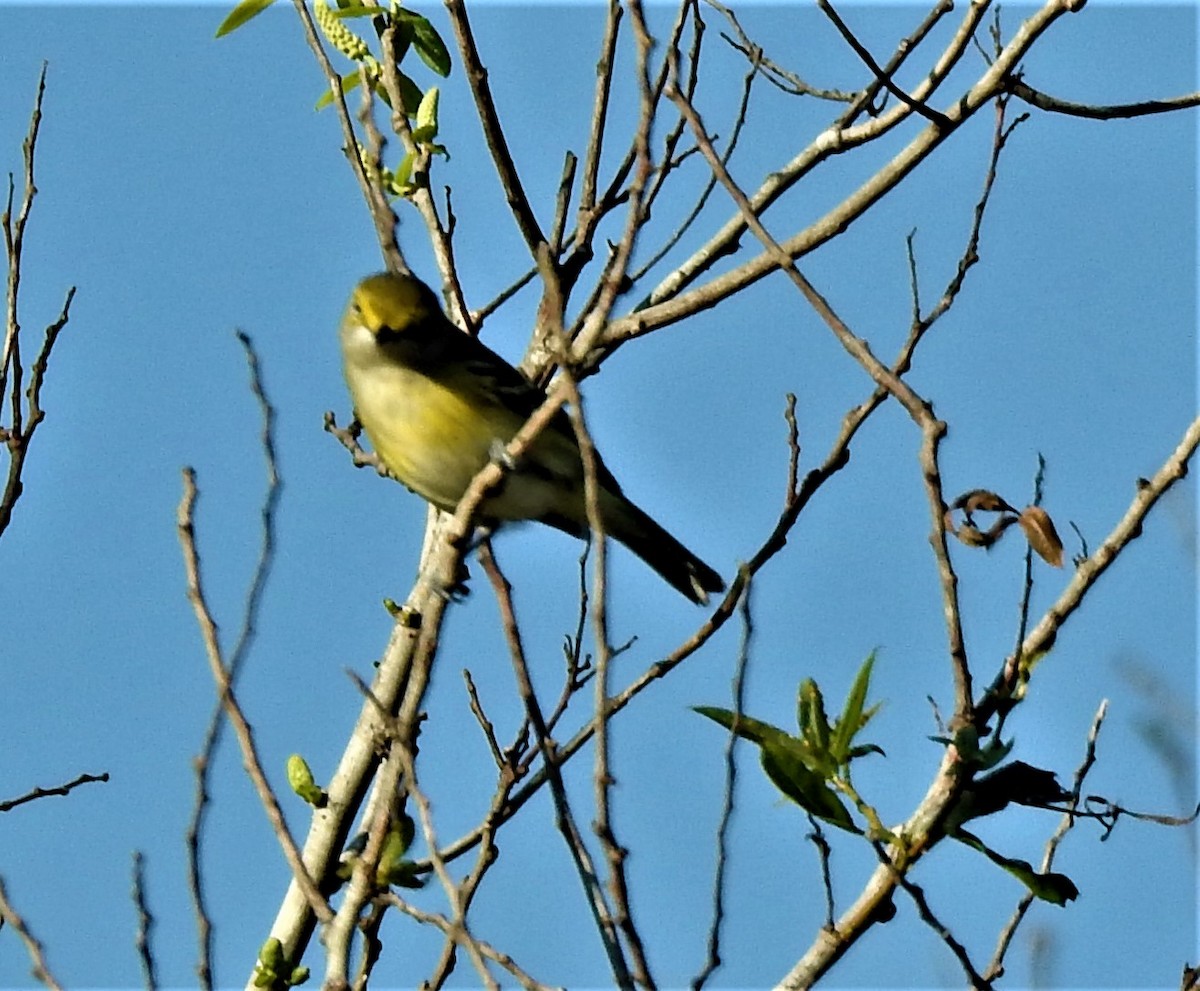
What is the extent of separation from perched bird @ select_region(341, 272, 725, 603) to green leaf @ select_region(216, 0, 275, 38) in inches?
45.1

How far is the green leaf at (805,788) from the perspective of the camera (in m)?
3.69

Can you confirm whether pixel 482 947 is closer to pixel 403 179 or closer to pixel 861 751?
pixel 861 751

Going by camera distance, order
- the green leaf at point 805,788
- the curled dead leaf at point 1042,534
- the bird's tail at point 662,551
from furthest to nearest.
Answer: the bird's tail at point 662,551 < the green leaf at point 805,788 < the curled dead leaf at point 1042,534

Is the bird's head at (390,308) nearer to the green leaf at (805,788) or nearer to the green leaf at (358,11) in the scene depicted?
the green leaf at (358,11)

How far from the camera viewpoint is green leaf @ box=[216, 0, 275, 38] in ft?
17.8

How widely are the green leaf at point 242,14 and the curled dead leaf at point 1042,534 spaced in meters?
3.23

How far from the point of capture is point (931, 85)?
4.92 meters

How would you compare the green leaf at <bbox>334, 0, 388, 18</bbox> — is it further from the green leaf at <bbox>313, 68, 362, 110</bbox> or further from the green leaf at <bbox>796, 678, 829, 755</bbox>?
the green leaf at <bbox>796, 678, 829, 755</bbox>

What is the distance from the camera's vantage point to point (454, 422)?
6.32 m

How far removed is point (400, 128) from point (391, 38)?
29 cm

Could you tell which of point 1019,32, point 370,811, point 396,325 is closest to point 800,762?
point 370,811

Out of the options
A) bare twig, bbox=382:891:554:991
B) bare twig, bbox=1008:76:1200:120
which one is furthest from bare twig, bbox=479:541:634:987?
bare twig, bbox=1008:76:1200:120

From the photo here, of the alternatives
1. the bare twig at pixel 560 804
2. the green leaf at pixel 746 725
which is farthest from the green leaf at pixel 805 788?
the bare twig at pixel 560 804

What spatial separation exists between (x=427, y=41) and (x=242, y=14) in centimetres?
60
